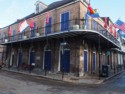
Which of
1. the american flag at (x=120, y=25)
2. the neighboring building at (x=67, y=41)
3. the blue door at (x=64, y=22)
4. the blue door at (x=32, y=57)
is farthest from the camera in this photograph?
the blue door at (x=32, y=57)

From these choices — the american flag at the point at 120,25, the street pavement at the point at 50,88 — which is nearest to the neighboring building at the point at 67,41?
the american flag at the point at 120,25

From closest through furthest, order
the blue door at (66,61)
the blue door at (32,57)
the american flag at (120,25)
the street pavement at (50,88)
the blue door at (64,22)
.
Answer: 1. the street pavement at (50,88)
2. the blue door at (66,61)
3. the blue door at (64,22)
4. the american flag at (120,25)
5. the blue door at (32,57)

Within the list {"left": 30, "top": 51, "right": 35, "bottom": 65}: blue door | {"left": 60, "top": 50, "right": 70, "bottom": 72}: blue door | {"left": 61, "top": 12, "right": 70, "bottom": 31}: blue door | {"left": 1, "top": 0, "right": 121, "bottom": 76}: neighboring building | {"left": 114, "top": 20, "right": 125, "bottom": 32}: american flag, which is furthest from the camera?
{"left": 30, "top": 51, "right": 35, "bottom": 65}: blue door

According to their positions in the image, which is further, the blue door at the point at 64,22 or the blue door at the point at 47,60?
the blue door at the point at 47,60

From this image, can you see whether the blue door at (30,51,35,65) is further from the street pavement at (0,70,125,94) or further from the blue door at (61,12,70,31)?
the street pavement at (0,70,125,94)

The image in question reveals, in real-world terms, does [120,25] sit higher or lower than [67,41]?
higher

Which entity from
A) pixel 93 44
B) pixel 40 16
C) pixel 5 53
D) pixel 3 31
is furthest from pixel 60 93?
pixel 3 31

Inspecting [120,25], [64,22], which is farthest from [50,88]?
[120,25]

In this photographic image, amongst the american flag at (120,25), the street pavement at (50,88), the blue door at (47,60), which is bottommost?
the street pavement at (50,88)

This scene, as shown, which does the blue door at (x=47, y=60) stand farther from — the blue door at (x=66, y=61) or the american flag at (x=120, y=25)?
the american flag at (x=120, y=25)

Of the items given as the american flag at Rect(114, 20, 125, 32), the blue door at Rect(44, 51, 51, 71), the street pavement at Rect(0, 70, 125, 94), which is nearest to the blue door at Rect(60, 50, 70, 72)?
the blue door at Rect(44, 51, 51, 71)

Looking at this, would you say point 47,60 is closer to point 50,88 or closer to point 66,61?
point 66,61

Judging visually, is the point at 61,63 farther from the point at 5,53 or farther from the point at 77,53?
the point at 5,53

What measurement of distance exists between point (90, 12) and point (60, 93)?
8.45 metres
